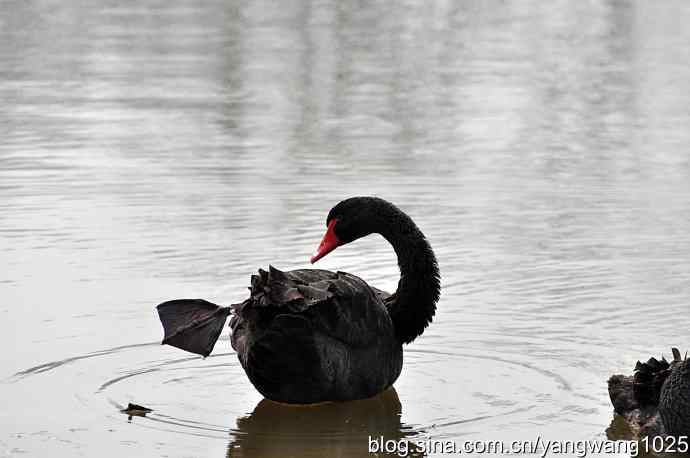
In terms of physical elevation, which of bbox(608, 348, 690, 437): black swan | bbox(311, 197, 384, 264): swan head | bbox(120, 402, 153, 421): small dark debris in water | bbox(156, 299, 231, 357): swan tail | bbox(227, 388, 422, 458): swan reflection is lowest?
bbox(227, 388, 422, 458): swan reflection

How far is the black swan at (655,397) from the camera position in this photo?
5.06 m

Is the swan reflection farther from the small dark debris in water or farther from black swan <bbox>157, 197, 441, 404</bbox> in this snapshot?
the small dark debris in water

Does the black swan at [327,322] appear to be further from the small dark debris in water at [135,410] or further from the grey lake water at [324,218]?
the small dark debris in water at [135,410]

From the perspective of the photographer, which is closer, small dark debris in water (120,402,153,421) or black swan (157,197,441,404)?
black swan (157,197,441,404)

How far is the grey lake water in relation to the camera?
226 inches

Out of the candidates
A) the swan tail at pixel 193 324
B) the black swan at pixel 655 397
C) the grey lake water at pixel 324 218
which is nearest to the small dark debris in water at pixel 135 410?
the grey lake water at pixel 324 218

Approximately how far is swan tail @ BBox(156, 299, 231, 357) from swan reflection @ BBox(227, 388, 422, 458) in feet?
1.12

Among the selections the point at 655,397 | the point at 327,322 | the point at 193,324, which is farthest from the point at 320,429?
the point at 655,397

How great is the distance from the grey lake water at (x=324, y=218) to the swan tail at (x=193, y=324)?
0.27 m

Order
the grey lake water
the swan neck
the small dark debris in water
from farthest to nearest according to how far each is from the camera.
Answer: the swan neck
the grey lake water
the small dark debris in water

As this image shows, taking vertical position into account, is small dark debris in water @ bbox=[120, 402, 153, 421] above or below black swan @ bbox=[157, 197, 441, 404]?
below

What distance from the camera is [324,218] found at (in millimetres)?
9039

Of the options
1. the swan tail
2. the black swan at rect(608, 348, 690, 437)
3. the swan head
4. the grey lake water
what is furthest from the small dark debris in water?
the black swan at rect(608, 348, 690, 437)

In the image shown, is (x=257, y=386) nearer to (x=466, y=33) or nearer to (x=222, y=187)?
(x=222, y=187)
